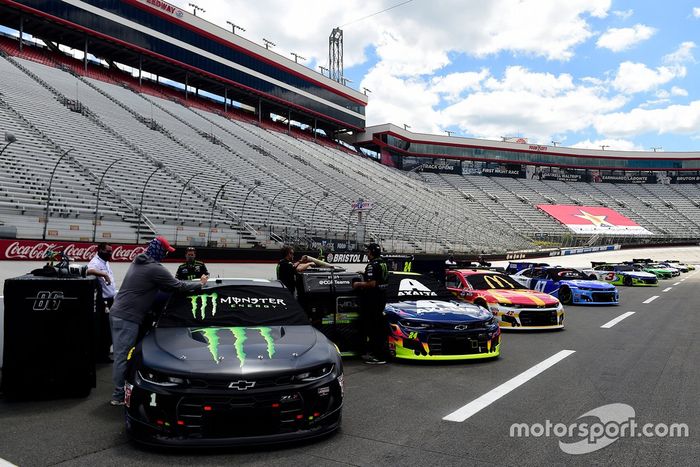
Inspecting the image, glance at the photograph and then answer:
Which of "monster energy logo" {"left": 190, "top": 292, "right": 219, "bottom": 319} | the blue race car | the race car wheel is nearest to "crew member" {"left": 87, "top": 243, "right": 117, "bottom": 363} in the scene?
"monster energy logo" {"left": 190, "top": 292, "right": 219, "bottom": 319}

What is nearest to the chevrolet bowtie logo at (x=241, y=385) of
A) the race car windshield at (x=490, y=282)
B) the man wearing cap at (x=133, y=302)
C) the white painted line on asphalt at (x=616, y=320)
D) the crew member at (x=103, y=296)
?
the man wearing cap at (x=133, y=302)

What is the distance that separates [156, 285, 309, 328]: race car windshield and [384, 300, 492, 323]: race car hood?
2392mm

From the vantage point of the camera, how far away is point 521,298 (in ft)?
32.9

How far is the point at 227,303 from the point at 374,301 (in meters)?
2.34

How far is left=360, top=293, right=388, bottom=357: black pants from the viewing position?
7.01m

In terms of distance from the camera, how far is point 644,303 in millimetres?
15648

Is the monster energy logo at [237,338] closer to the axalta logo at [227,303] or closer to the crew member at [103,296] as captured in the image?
the axalta logo at [227,303]

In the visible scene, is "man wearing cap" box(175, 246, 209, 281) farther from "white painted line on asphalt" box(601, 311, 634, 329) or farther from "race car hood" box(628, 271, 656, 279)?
"race car hood" box(628, 271, 656, 279)

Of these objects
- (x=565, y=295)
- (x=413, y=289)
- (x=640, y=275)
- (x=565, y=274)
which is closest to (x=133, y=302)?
(x=413, y=289)

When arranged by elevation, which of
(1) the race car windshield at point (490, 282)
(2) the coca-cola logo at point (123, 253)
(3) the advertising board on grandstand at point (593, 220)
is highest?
(3) the advertising board on grandstand at point (593, 220)

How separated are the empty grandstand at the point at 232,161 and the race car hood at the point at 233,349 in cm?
1116

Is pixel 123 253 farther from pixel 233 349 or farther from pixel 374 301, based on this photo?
pixel 233 349

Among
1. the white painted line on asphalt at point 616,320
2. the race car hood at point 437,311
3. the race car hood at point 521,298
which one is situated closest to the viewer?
the race car hood at point 437,311

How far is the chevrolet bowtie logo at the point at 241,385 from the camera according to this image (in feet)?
12.2
